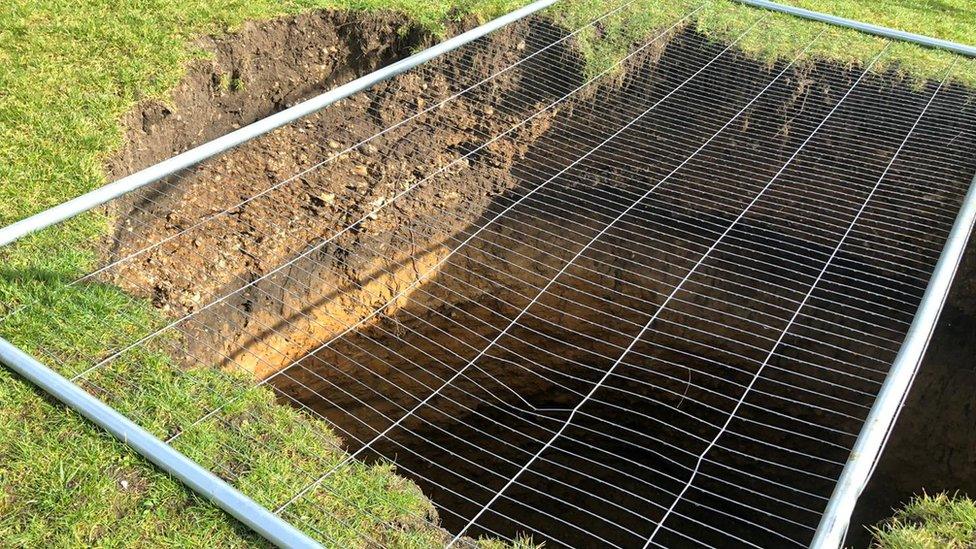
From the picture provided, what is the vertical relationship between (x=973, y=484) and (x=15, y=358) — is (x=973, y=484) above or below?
below

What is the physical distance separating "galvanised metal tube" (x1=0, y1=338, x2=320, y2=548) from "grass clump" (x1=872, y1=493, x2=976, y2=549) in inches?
76.7

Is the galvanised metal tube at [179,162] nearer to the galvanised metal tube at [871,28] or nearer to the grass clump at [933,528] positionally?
the galvanised metal tube at [871,28]

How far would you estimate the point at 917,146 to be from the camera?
540cm

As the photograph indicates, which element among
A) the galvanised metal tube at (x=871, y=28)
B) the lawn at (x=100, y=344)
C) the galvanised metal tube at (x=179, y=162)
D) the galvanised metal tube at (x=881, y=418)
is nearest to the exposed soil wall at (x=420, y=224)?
the lawn at (x=100, y=344)

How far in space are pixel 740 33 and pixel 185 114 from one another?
399cm

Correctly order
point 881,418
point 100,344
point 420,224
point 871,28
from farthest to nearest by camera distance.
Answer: point 871,28, point 420,224, point 100,344, point 881,418

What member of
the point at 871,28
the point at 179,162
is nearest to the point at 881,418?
the point at 179,162

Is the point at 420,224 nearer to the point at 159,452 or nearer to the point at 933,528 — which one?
the point at 159,452

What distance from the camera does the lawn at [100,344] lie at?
267cm

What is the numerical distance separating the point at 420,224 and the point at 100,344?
235 cm

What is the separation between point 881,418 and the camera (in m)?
2.69

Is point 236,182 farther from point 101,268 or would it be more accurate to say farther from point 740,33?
point 740,33

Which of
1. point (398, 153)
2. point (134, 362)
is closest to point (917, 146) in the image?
point (398, 153)

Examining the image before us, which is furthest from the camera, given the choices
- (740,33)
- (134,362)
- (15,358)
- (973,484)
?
(740,33)
